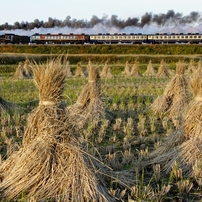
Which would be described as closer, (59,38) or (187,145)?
(187,145)

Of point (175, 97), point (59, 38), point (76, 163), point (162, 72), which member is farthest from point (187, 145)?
point (59, 38)

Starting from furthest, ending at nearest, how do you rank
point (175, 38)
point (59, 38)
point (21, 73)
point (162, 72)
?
point (59, 38) → point (175, 38) → point (162, 72) → point (21, 73)

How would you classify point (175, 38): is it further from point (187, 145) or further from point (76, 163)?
point (76, 163)

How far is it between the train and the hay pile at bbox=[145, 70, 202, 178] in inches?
1743

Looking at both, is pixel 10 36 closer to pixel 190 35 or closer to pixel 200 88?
pixel 190 35

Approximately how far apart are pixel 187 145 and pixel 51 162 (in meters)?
1.91

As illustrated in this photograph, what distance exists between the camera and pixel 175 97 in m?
9.53

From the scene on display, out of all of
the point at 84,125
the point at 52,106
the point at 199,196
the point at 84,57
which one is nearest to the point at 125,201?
the point at 199,196

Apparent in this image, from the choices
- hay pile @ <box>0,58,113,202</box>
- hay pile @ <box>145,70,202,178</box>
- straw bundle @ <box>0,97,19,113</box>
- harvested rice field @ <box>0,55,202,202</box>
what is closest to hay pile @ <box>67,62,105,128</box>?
straw bundle @ <box>0,97,19,113</box>

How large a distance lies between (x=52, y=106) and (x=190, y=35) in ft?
152

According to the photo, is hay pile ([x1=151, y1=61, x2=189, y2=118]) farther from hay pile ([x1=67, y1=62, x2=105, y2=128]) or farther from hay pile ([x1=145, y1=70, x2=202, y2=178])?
hay pile ([x1=145, y1=70, x2=202, y2=178])

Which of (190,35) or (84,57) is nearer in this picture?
(84,57)

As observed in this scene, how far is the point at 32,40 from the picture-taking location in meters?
51.6

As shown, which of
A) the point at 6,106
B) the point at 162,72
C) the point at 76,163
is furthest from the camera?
the point at 162,72
